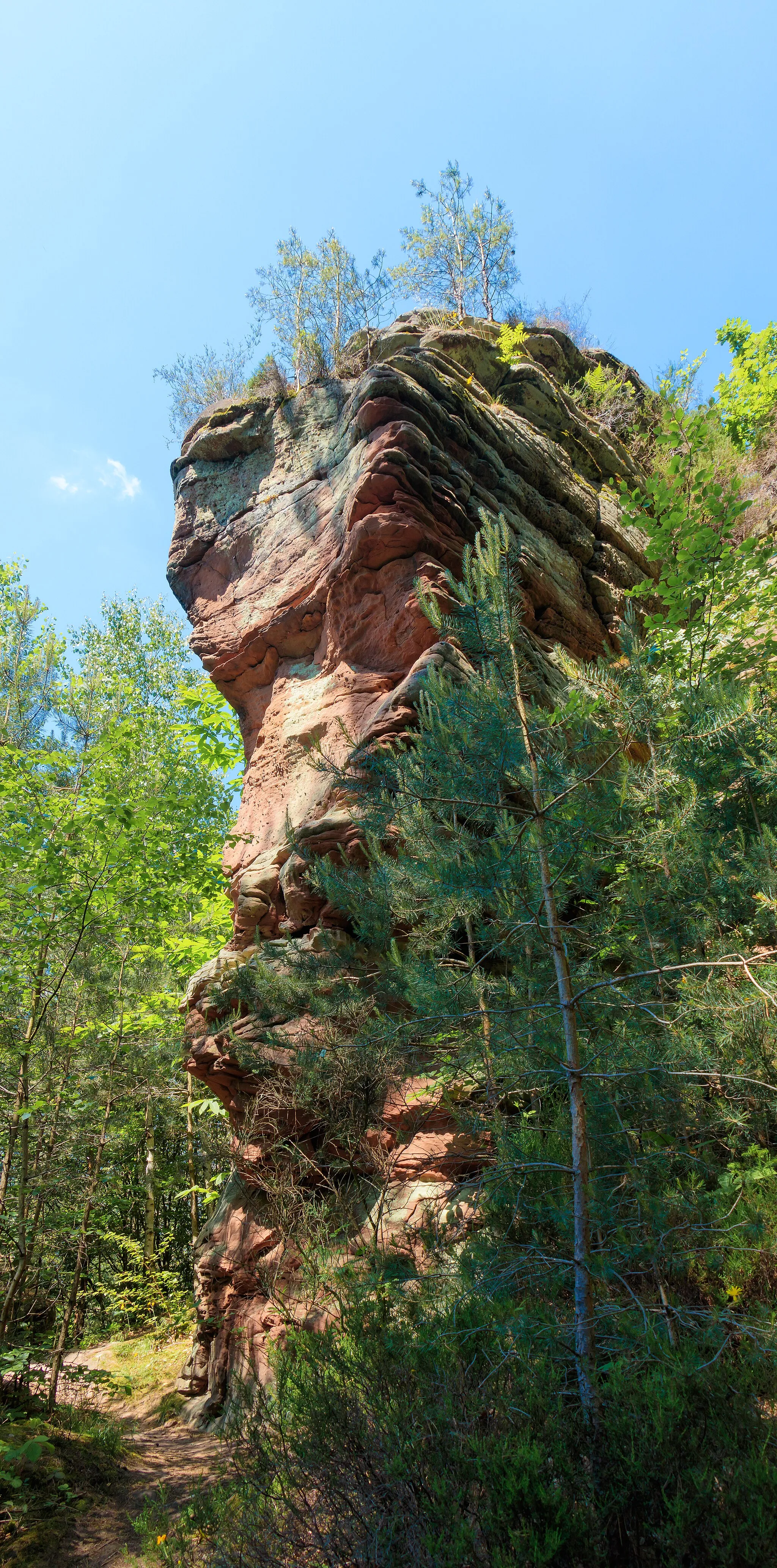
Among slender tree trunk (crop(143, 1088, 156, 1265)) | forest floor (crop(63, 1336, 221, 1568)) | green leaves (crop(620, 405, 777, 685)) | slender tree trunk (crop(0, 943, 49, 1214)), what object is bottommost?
forest floor (crop(63, 1336, 221, 1568))

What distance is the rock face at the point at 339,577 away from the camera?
6.90m

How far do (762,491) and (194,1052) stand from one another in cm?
1207

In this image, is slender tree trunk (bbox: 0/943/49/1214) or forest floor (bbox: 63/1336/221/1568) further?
slender tree trunk (bbox: 0/943/49/1214)

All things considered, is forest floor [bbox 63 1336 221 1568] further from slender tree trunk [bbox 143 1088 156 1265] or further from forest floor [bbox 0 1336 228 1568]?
slender tree trunk [bbox 143 1088 156 1265]

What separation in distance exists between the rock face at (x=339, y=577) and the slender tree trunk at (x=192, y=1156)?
422 cm

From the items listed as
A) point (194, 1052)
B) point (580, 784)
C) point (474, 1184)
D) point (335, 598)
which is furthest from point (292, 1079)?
point (335, 598)

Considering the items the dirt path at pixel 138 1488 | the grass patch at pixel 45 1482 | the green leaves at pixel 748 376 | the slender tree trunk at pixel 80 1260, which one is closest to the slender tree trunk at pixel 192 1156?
the slender tree trunk at pixel 80 1260

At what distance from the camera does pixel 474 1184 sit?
11.2ft

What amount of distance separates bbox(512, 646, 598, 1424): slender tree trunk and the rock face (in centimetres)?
195

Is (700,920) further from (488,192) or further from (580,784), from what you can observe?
(488,192)

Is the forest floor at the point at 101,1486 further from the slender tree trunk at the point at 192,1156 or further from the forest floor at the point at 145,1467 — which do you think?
the slender tree trunk at the point at 192,1156

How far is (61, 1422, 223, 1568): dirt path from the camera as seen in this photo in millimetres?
4156

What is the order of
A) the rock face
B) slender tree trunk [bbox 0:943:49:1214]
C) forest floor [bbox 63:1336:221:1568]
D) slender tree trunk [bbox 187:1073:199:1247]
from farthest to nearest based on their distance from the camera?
slender tree trunk [bbox 187:1073:199:1247] → the rock face → slender tree trunk [bbox 0:943:49:1214] → forest floor [bbox 63:1336:221:1568]

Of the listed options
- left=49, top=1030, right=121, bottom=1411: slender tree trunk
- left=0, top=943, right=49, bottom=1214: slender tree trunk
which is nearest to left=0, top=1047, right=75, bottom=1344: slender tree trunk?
left=0, top=943, right=49, bottom=1214: slender tree trunk
